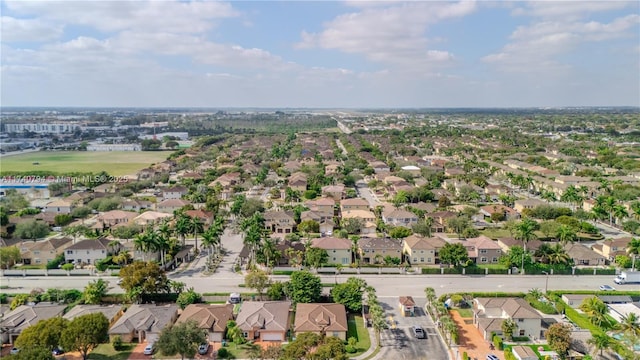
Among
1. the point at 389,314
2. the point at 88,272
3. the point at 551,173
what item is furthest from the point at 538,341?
the point at 551,173

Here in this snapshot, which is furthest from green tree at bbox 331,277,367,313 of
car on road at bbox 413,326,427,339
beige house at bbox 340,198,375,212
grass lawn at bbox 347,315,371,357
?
beige house at bbox 340,198,375,212

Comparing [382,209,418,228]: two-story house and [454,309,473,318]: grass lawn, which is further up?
[382,209,418,228]: two-story house

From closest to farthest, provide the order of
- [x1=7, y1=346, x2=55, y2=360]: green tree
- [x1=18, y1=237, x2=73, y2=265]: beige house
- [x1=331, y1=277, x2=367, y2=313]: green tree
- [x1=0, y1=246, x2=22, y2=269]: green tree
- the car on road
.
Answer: [x1=7, y1=346, x2=55, y2=360]: green tree, the car on road, [x1=331, y1=277, x2=367, y2=313]: green tree, [x1=0, y1=246, x2=22, y2=269]: green tree, [x1=18, y1=237, x2=73, y2=265]: beige house

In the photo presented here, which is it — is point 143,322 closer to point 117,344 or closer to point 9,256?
Answer: point 117,344

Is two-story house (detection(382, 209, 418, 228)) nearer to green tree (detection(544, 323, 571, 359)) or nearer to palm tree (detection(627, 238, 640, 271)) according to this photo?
palm tree (detection(627, 238, 640, 271))

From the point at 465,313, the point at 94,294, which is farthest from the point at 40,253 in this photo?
the point at 465,313

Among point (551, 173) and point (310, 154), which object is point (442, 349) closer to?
point (551, 173)

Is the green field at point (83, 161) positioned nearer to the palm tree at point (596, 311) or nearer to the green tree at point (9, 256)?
the green tree at point (9, 256)
